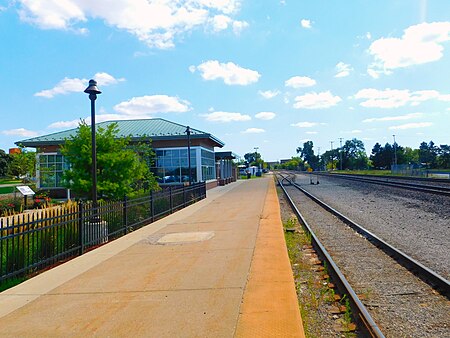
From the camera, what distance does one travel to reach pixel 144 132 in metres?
35.8

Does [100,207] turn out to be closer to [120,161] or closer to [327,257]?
[120,161]

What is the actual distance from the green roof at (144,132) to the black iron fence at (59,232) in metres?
18.9

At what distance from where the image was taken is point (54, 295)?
18.7 ft

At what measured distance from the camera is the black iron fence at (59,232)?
688 centimetres

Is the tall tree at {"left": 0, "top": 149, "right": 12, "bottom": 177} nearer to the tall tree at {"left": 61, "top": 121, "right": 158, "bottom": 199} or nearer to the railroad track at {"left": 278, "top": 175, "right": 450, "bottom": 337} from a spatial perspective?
the tall tree at {"left": 61, "top": 121, "right": 158, "bottom": 199}

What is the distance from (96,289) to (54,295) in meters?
0.61

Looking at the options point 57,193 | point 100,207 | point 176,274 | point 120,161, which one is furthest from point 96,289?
point 57,193

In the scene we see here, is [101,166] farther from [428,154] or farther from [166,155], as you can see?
[428,154]

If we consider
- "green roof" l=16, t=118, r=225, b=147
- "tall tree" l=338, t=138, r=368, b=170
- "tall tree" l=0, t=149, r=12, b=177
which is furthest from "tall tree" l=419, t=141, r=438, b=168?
"tall tree" l=0, t=149, r=12, b=177

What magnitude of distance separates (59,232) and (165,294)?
399 centimetres

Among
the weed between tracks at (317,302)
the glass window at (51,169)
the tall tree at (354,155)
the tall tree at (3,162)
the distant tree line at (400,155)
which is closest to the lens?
the weed between tracks at (317,302)

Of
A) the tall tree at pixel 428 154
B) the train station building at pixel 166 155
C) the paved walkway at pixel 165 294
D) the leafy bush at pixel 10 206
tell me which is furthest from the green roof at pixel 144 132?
the tall tree at pixel 428 154

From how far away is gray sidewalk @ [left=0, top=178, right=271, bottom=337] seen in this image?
432 centimetres

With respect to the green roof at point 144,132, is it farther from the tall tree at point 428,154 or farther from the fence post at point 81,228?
the tall tree at point 428,154
